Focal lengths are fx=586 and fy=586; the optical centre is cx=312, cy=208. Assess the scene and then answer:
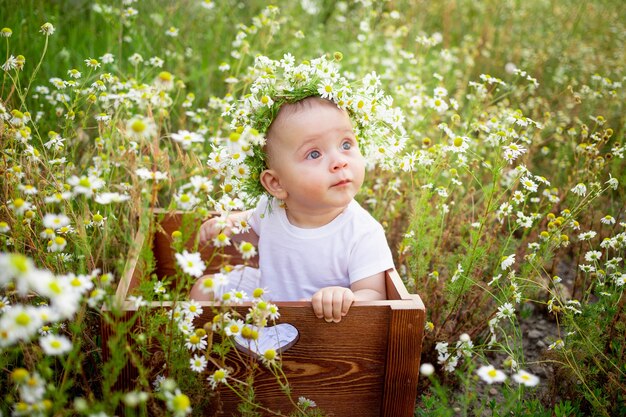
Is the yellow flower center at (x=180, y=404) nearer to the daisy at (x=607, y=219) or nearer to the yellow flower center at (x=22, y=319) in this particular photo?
the yellow flower center at (x=22, y=319)

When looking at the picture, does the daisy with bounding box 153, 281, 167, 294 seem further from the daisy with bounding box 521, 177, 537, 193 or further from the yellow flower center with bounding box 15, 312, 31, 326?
the daisy with bounding box 521, 177, 537, 193

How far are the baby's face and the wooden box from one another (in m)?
0.41

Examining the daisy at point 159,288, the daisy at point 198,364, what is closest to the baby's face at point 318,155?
the daisy at point 159,288

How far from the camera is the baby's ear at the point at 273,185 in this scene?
2.26m

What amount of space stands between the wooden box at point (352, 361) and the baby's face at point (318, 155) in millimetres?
409

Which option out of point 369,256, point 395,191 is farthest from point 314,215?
point 395,191

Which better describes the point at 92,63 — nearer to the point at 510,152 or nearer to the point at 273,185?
the point at 273,185

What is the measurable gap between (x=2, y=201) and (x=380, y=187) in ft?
5.61

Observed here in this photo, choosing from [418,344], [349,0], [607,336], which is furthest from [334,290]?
[349,0]

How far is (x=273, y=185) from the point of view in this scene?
89.4 inches

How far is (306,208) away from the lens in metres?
2.27

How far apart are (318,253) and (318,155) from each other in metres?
0.41

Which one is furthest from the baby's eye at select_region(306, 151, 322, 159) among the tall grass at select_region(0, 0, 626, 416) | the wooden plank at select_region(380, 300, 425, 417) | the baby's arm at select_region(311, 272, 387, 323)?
the wooden plank at select_region(380, 300, 425, 417)

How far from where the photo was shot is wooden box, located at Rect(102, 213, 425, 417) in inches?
72.2
